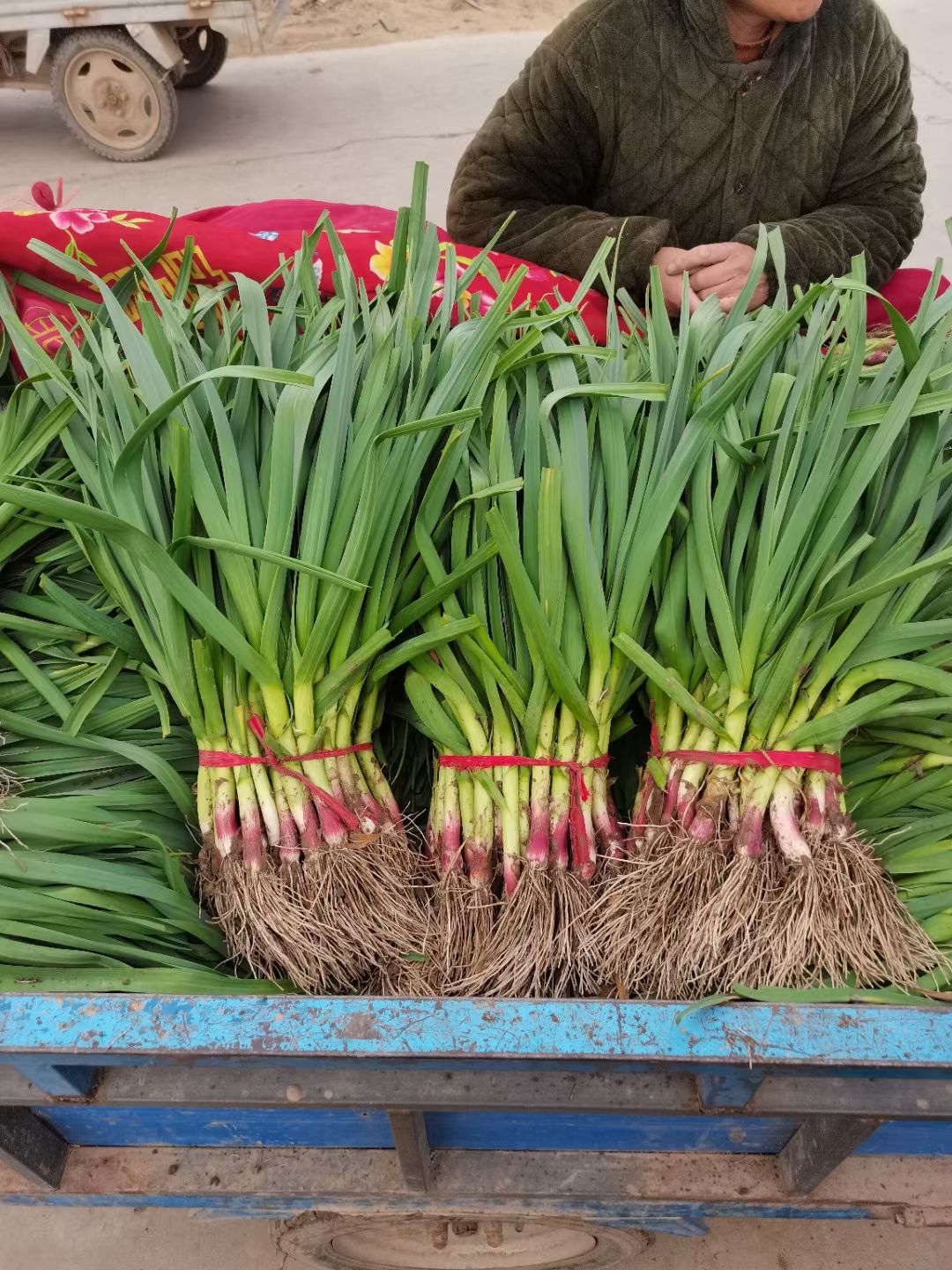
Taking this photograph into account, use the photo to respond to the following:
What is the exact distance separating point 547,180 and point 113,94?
11.9 feet

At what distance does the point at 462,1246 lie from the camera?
3.56ft

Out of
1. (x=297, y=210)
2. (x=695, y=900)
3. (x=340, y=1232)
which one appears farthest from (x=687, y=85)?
(x=340, y=1232)

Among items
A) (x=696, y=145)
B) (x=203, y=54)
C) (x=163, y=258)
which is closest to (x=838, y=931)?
(x=163, y=258)

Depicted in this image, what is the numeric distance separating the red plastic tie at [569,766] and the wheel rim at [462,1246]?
1.87 feet

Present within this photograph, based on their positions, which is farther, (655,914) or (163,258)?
(163,258)

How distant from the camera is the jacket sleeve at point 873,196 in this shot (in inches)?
59.4

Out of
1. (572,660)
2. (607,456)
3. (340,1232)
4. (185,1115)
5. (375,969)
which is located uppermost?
(607,456)

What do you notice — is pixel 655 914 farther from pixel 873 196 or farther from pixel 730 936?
pixel 873 196

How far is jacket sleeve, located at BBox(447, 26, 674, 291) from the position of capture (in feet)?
4.89

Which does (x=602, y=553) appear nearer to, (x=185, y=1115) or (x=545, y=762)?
(x=545, y=762)

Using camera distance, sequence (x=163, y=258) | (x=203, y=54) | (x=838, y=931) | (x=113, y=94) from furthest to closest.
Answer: (x=203, y=54) → (x=113, y=94) → (x=163, y=258) → (x=838, y=931)

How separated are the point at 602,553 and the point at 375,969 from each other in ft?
1.53

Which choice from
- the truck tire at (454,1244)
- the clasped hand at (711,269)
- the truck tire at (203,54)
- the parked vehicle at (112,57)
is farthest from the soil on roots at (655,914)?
the truck tire at (203,54)

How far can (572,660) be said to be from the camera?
0.86 meters
